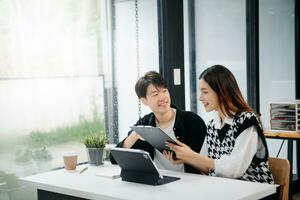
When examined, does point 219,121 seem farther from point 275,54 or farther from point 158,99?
point 275,54

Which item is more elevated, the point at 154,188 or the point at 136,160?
the point at 136,160

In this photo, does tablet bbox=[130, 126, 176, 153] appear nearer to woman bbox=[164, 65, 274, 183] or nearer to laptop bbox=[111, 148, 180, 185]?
woman bbox=[164, 65, 274, 183]

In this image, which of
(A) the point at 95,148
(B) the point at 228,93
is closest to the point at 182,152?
(B) the point at 228,93

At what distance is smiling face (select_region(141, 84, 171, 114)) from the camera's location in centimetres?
306

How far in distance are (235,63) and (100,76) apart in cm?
176

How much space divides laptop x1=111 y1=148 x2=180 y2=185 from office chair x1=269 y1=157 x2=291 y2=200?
1.72ft

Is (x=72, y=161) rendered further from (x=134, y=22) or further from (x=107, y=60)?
(x=134, y=22)

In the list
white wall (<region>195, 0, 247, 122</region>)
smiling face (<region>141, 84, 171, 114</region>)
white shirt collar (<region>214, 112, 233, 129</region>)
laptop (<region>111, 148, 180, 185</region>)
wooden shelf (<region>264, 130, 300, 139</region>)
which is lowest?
wooden shelf (<region>264, 130, 300, 139</region>)

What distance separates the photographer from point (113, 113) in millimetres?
3633

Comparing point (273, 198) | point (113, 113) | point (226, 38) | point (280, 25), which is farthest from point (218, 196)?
point (280, 25)

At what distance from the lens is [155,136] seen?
2646mm

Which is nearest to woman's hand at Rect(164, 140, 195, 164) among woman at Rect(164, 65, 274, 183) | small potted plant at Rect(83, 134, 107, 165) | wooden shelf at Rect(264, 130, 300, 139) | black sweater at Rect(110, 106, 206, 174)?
woman at Rect(164, 65, 274, 183)

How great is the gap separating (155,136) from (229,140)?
39 cm

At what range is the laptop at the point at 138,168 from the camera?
2.46 m
